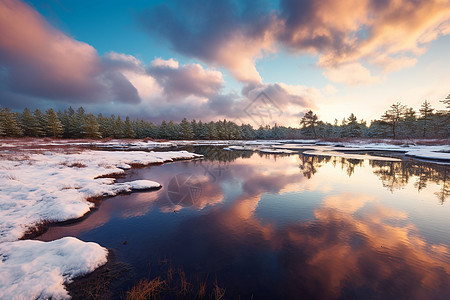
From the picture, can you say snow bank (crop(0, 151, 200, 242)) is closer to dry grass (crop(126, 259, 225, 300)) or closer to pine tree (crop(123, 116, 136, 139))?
dry grass (crop(126, 259, 225, 300))

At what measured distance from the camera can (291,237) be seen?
7.27 meters

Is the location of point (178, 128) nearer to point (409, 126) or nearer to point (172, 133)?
point (172, 133)

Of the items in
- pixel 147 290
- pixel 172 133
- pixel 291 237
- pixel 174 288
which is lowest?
pixel 291 237

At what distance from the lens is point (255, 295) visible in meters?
4.57

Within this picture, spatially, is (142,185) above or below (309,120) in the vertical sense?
below

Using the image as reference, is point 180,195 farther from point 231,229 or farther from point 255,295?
point 255,295

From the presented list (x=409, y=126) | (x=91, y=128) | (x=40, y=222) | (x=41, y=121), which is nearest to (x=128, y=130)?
(x=91, y=128)

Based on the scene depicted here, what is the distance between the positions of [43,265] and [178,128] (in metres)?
101

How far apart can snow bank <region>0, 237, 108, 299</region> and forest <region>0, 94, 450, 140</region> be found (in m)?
81.6

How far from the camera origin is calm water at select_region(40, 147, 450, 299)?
16.3 ft

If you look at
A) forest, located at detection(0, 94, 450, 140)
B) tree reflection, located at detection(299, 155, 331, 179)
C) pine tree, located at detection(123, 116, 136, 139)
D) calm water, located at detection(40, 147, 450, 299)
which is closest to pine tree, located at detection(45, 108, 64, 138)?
forest, located at detection(0, 94, 450, 140)

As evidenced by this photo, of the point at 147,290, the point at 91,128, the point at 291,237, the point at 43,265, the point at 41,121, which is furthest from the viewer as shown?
the point at 91,128

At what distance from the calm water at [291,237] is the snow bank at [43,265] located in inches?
38.9

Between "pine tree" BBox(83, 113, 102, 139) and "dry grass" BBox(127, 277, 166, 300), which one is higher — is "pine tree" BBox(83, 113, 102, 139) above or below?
above
